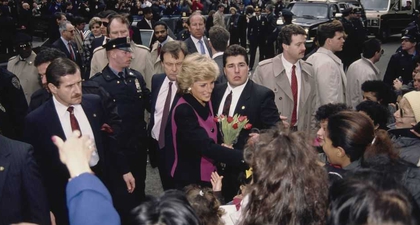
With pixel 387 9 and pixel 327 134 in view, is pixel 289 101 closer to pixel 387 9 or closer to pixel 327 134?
pixel 327 134

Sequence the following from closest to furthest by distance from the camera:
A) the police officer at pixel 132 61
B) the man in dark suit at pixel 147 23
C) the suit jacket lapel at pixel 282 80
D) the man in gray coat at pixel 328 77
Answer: the suit jacket lapel at pixel 282 80 < the man in gray coat at pixel 328 77 < the police officer at pixel 132 61 < the man in dark suit at pixel 147 23

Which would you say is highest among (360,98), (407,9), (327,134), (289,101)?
(327,134)

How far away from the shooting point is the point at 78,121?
175 inches

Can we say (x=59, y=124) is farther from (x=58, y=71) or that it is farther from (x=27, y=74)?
(x=27, y=74)

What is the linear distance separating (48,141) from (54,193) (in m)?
0.47

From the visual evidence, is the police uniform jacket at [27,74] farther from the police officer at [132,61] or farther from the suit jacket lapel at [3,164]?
the suit jacket lapel at [3,164]

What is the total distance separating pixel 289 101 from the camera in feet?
19.3

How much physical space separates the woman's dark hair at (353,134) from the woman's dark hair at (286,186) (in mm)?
896

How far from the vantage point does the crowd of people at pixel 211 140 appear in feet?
7.33

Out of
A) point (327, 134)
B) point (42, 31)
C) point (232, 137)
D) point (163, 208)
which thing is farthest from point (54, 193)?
point (42, 31)

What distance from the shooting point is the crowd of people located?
223cm

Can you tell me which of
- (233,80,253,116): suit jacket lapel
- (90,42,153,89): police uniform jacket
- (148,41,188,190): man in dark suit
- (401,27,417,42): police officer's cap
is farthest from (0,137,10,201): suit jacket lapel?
(401,27,417,42): police officer's cap

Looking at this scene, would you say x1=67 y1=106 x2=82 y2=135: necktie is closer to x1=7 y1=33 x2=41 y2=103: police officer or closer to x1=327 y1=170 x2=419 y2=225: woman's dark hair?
x1=327 y1=170 x2=419 y2=225: woman's dark hair

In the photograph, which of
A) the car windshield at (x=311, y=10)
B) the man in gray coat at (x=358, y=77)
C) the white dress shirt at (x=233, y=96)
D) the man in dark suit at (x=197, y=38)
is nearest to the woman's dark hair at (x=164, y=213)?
the white dress shirt at (x=233, y=96)
